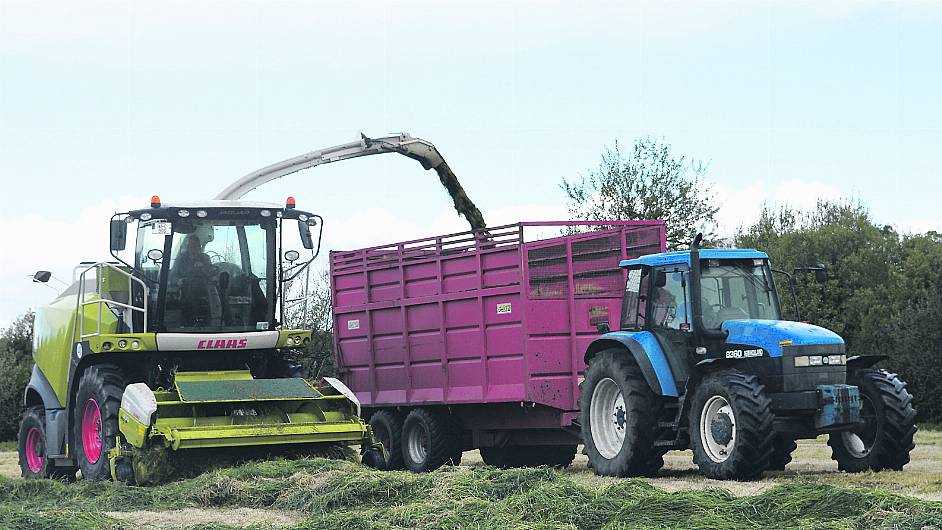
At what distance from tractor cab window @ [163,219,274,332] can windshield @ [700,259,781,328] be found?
4854 mm

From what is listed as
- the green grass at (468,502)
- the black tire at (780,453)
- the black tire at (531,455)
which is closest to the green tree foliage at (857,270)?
the black tire at (531,455)

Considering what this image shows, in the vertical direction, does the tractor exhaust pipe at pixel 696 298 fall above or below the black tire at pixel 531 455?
above

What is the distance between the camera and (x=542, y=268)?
1425cm

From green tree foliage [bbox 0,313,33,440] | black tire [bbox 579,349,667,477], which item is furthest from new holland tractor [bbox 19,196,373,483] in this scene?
green tree foliage [bbox 0,313,33,440]

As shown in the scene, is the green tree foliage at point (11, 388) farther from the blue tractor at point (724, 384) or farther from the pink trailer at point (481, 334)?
the blue tractor at point (724, 384)

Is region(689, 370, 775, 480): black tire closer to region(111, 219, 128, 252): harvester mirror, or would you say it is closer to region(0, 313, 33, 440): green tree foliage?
region(111, 219, 128, 252): harvester mirror

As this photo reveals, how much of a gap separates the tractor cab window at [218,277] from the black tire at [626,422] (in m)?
3.74

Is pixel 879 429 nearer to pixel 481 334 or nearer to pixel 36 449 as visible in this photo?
pixel 481 334

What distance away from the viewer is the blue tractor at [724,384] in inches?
470

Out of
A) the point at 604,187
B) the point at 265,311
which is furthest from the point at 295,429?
the point at 604,187

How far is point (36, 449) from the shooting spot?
633 inches

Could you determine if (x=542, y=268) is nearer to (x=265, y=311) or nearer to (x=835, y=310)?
(x=265, y=311)

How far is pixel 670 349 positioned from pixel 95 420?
20.3 feet

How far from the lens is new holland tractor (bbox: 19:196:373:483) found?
13.2 m
